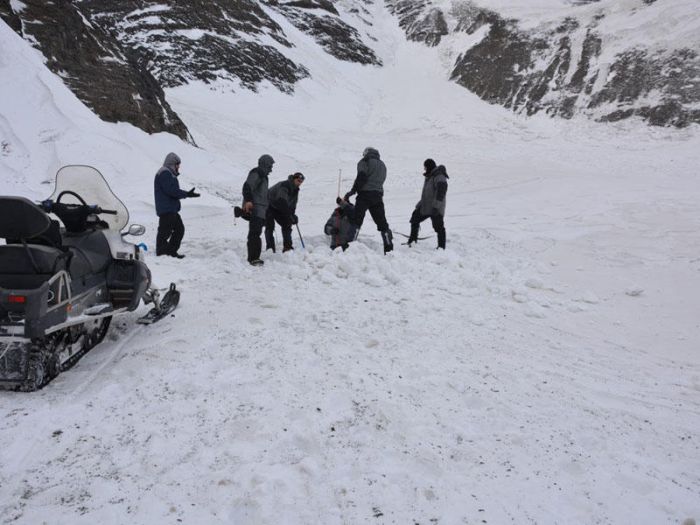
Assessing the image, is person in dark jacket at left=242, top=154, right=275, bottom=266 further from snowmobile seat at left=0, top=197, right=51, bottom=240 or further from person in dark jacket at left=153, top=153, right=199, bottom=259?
snowmobile seat at left=0, top=197, right=51, bottom=240

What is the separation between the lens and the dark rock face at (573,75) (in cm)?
2722

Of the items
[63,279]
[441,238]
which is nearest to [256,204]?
[441,238]

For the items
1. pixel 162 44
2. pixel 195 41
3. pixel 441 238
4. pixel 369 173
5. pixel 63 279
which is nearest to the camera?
pixel 63 279

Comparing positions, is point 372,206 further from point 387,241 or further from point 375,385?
point 375,385

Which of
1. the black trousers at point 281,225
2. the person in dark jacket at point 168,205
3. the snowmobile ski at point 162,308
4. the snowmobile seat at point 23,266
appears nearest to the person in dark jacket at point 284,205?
the black trousers at point 281,225

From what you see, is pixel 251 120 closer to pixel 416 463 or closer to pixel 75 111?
pixel 75 111

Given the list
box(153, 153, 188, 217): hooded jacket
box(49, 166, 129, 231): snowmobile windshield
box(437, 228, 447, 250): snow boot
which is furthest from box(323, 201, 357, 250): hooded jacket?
box(49, 166, 129, 231): snowmobile windshield

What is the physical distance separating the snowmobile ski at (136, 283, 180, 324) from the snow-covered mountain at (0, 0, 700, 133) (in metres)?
11.4

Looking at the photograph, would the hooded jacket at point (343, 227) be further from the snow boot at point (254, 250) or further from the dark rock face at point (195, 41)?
the dark rock face at point (195, 41)

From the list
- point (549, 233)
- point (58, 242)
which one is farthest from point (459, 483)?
point (549, 233)

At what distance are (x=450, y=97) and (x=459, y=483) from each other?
38.7 m

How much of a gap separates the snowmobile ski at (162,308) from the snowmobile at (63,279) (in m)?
0.01

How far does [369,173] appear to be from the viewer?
25.8 feet

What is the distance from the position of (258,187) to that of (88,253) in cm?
346
